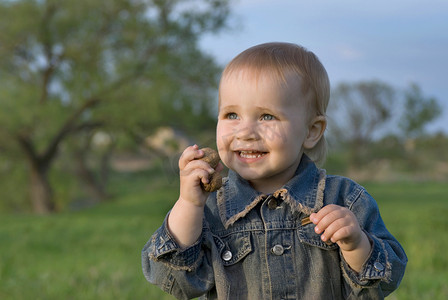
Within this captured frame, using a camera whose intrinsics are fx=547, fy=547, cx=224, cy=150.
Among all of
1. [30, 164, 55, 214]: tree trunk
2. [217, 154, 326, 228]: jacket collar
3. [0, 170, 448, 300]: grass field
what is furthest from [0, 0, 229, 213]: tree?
[217, 154, 326, 228]: jacket collar

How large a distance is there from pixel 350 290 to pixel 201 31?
57.4 feet

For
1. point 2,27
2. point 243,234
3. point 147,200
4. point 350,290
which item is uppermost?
point 2,27

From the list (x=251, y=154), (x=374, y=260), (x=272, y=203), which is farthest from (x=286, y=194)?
(x=374, y=260)

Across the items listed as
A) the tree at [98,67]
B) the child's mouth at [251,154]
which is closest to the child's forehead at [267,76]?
the child's mouth at [251,154]

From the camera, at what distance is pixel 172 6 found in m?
18.8

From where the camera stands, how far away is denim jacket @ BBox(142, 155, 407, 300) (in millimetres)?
2152

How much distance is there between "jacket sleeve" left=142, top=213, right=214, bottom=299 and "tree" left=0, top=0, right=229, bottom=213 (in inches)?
618

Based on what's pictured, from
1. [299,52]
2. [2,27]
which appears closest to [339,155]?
[2,27]

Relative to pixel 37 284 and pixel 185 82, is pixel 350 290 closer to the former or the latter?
Result: pixel 37 284

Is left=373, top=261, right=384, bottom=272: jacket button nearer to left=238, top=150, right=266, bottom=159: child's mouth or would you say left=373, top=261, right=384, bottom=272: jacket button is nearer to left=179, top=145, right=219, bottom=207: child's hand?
left=238, top=150, right=266, bottom=159: child's mouth

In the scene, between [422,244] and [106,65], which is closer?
[422,244]

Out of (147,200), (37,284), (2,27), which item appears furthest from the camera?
(147,200)

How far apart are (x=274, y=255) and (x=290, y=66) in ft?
2.48

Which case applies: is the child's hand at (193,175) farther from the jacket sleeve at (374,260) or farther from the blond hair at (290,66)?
the jacket sleeve at (374,260)
